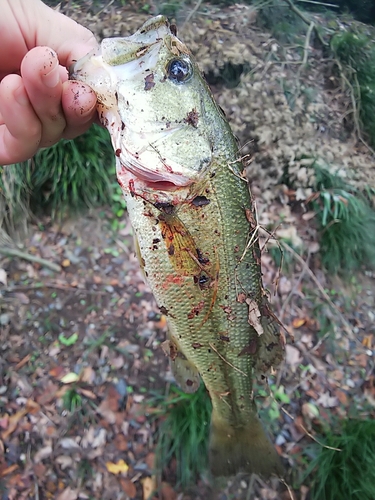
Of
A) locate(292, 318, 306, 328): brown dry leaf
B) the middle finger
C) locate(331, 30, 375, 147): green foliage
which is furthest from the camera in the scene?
locate(331, 30, 375, 147): green foliage

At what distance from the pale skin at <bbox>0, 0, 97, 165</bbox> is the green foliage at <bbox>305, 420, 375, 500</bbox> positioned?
2.48 meters

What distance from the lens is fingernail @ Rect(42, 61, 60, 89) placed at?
Result: 49.8 inches

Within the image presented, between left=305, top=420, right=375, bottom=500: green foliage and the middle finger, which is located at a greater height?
the middle finger

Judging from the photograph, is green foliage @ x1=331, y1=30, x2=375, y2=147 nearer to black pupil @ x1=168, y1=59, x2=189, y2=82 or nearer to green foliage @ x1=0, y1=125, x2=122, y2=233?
green foliage @ x1=0, y1=125, x2=122, y2=233

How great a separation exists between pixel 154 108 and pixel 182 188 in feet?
0.88

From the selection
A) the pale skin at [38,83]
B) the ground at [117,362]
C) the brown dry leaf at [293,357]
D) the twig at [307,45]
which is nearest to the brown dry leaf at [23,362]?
the ground at [117,362]

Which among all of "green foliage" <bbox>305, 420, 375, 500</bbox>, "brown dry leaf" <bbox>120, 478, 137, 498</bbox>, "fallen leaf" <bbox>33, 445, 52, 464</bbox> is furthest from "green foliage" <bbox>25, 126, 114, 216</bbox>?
"green foliage" <bbox>305, 420, 375, 500</bbox>

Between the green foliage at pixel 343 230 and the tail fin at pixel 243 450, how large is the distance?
2135 millimetres

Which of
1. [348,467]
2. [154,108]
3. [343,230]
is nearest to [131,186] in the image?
[154,108]

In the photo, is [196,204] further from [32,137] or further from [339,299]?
[339,299]

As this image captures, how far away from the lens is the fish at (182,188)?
4.53ft

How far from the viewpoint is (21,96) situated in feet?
4.50

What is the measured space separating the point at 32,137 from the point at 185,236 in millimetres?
671

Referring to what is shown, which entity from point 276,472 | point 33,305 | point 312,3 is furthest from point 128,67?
point 312,3
